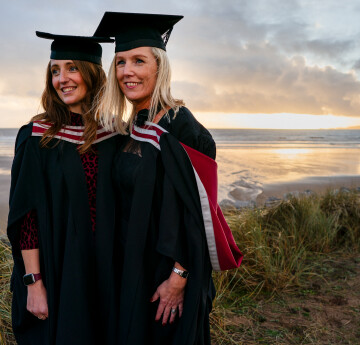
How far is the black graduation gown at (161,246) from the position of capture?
189cm

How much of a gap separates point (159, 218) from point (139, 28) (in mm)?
1149

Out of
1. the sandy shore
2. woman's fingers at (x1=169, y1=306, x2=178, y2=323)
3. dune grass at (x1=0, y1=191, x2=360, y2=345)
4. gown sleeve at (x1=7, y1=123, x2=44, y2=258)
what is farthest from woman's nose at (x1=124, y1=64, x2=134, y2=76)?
the sandy shore

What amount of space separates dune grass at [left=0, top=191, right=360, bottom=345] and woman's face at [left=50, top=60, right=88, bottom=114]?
1887 millimetres

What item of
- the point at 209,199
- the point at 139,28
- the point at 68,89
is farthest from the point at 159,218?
the point at 139,28

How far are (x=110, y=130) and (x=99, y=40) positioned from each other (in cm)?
63

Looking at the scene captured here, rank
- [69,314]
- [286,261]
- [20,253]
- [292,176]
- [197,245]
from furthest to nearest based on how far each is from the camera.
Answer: [292,176] → [286,261] → [20,253] → [69,314] → [197,245]

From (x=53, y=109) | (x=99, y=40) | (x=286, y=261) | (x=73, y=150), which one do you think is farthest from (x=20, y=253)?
(x=286, y=261)

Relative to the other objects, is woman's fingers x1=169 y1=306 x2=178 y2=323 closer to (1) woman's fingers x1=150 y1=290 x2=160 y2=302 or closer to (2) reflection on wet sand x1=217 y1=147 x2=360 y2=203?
(1) woman's fingers x1=150 y1=290 x2=160 y2=302

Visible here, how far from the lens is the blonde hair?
6.86ft

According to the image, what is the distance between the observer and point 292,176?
12.2m

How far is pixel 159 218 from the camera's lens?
77.7 inches

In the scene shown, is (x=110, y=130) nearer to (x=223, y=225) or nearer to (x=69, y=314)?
(x=223, y=225)

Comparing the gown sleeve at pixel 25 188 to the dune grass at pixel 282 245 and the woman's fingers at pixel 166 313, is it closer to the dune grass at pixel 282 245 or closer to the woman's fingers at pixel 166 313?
the woman's fingers at pixel 166 313

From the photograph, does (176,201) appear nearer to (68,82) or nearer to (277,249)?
(68,82)
